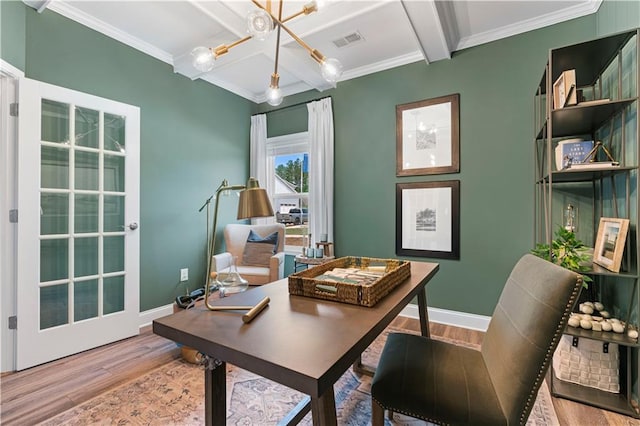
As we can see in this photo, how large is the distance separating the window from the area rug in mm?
2178

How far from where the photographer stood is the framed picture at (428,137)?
290 centimetres

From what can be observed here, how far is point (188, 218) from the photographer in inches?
135

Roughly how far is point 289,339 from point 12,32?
9.85 ft

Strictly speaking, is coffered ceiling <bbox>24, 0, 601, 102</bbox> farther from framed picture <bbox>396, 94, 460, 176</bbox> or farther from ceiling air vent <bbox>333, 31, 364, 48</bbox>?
framed picture <bbox>396, 94, 460, 176</bbox>

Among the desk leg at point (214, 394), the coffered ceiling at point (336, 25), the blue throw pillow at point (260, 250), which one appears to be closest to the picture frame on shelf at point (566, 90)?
the coffered ceiling at point (336, 25)

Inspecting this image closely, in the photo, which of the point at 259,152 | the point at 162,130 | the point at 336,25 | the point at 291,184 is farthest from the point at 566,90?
the point at 162,130

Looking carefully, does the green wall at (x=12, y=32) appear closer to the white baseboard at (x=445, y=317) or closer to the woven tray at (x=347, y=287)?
the white baseboard at (x=445, y=317)

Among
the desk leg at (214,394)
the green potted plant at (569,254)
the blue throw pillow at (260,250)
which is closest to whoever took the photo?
the desk leg at (214,394)

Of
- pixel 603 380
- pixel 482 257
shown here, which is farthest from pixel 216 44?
pixel 603 380


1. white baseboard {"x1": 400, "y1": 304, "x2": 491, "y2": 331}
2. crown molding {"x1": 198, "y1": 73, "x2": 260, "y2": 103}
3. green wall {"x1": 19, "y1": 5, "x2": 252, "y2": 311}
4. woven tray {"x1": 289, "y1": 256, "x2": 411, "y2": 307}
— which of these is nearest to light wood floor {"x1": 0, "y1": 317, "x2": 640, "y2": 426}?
white baseboard {"x1": 400, "y1": 304, "x2": 491, "y2": 331}

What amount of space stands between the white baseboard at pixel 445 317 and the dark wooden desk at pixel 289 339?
2.06 m

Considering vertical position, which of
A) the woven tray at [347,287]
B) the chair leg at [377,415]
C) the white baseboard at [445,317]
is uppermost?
the woven tray at [347,287]

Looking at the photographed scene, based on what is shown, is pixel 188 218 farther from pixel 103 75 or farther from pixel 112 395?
pixel 112 395

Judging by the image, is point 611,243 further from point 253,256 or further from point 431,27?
point 253,256
